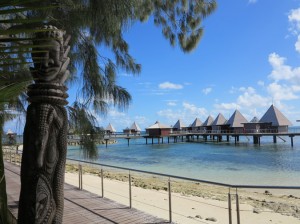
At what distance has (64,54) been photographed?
2.88m

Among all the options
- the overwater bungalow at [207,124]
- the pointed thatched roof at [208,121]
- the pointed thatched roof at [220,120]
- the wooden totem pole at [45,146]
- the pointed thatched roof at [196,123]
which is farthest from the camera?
the pointed thatched roof at [196,123]

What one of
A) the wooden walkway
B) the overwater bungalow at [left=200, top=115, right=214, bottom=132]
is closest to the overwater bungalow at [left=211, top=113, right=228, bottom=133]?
the overwater bungalow at [left=200, top=115, right=214, bottom=132]

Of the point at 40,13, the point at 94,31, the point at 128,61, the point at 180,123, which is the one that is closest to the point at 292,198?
the point at 128,61

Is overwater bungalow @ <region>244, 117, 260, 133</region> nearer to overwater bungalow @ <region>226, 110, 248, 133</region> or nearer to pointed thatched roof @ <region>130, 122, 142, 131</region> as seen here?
overwater bungalow @ <region>226, 110, 248, 133</region>

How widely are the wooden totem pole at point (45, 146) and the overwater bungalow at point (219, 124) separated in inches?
2402

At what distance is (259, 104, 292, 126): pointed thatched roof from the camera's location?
51438mm

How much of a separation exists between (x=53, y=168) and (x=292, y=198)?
12.9 meters

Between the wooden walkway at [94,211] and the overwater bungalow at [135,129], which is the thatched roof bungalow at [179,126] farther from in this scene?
the wooden walkway at [94,211]

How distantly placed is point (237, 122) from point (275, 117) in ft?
25.6

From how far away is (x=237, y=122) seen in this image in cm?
5853

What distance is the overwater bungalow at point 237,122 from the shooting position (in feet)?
190

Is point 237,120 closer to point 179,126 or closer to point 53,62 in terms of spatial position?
point 179,126

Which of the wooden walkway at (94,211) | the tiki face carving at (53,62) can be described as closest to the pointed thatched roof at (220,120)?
the wooden walkway at (94,211)

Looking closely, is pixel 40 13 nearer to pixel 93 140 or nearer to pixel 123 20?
pixel 123 20
